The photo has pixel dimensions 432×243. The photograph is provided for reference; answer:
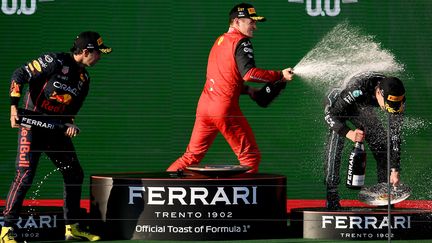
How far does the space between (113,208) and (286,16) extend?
170 inches

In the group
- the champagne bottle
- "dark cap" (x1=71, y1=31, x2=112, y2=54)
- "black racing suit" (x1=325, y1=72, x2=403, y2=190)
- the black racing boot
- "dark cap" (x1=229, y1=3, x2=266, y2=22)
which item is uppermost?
"dark cap" (x1=229, y1=3, x2=266, y2=22)

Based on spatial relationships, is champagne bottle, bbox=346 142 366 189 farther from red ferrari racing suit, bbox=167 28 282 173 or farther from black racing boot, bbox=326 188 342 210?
red ferrari racing suit, bbox=167 28 282 173

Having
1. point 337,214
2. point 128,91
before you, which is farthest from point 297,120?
point 337,214

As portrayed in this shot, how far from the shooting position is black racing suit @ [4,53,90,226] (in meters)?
8.84

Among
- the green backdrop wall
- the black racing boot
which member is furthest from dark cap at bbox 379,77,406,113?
the green backdrop wall

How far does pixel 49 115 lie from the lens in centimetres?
884

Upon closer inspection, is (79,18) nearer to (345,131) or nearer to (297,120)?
(297,120)

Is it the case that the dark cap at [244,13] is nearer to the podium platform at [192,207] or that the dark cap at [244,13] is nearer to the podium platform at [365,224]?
the podium platform at [192,207]

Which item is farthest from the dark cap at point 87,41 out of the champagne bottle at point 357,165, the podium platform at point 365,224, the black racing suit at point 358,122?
the champagne bottle at point 357,165

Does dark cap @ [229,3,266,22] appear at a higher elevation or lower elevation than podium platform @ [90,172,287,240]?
higher

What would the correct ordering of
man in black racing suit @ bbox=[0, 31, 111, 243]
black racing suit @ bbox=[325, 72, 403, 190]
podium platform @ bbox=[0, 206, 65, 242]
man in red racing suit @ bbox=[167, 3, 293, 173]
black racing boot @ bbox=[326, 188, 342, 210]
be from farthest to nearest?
man in red racing suit @ bbox=[167, 3, 293, 173]
black racing boot @ bbox=[326, 188, 342, 210]
black racing suit @ bbox=[325, 72, 403, 190]
podium platform @ bbox=[0, 206, 65, 242]
man in black racing suit @ bbox=[0, 31, 111, 243]

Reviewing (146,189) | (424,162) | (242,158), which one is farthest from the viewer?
(424,162)

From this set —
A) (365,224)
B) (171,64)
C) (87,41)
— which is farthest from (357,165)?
(171,64)

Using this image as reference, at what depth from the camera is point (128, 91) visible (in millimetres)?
12648
